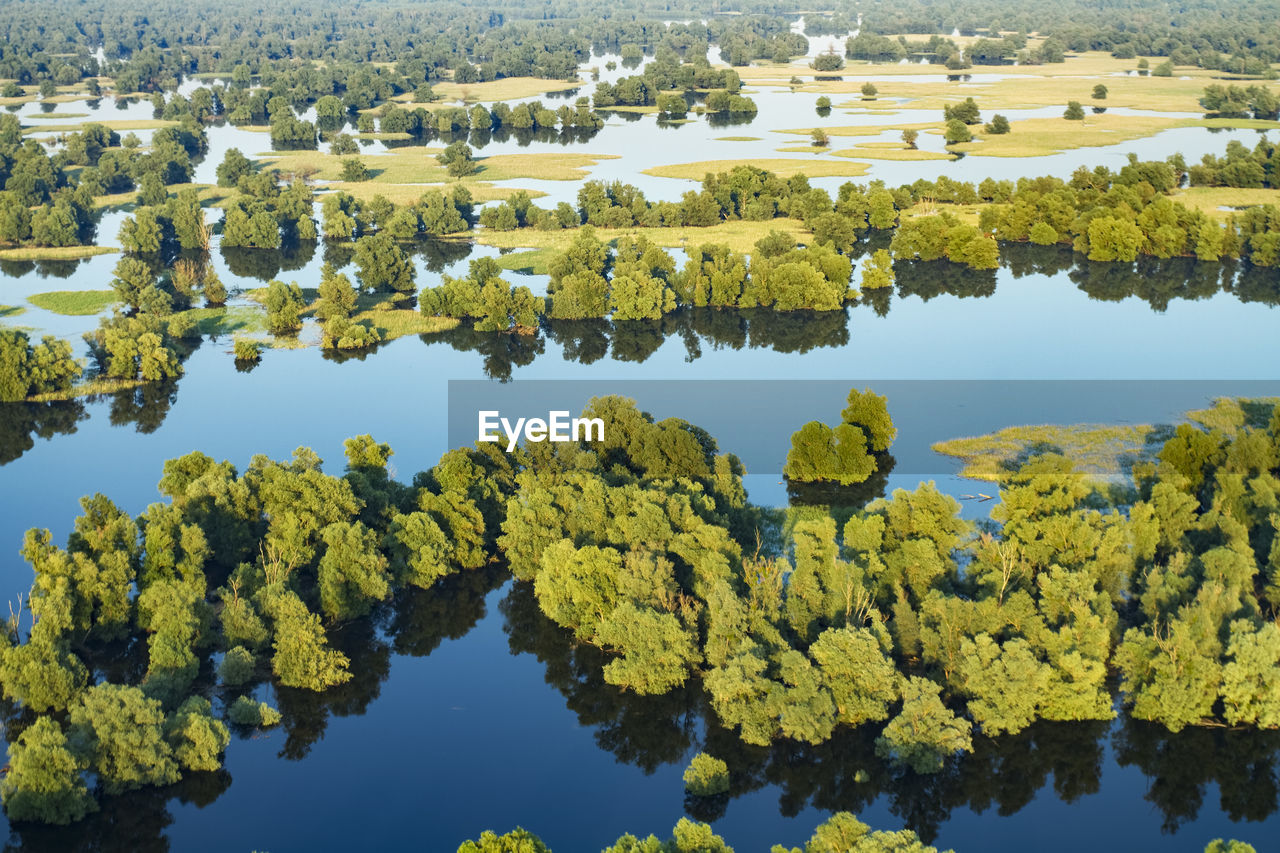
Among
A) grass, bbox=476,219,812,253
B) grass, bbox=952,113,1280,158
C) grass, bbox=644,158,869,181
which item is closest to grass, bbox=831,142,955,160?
grass, bbox=952,113,1280,158

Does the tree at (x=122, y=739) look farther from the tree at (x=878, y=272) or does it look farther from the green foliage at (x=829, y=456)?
the tree at (x=878, y=272)

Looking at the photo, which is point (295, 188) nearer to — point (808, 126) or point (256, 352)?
point (256, 352)

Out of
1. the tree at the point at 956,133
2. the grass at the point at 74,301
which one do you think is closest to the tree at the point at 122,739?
the grass at the point at 74,301

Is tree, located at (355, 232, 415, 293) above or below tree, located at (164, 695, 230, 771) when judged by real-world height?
above

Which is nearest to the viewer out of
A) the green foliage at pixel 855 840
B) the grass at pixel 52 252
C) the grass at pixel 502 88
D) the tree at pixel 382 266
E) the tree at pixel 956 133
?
the green foliage at pixel 855 840

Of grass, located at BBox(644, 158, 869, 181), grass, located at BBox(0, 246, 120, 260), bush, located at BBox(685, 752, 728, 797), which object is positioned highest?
grass, located at BBox(644, 158, 869, 181)

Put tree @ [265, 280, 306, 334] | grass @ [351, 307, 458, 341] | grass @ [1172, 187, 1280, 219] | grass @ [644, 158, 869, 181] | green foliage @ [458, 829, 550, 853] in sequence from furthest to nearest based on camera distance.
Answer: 1. grass @ [644, 158, 869, 181]
2. grass @ [1172, 187, 1280, 219]
3. grass @ [351, 307, 458, 341]
4. tree @ [265, 280, 306, 334]
5. green foliage @ [458, 829, 550, 853]

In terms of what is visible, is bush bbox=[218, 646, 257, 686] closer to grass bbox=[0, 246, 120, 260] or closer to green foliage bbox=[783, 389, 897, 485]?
green foliage bbox=[783, 389, 897, 485]
